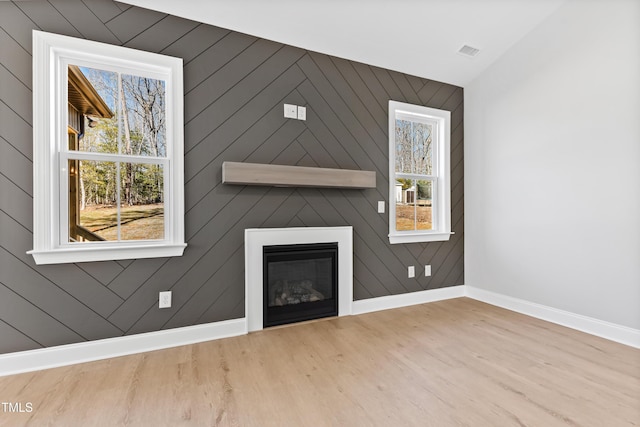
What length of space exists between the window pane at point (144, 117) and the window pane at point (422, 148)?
2.75 m

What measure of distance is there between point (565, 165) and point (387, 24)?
2.17m

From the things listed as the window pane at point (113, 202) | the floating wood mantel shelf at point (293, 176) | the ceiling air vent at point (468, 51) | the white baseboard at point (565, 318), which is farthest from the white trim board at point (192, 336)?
the ceiling air vent at point (468, 51)

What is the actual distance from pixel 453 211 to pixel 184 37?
3468 millimetres

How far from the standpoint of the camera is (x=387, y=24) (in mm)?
2836

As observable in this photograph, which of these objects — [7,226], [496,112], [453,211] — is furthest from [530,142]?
[7,226]

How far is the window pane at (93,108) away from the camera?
2.30m

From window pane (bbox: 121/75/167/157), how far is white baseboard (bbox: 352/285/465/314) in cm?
243

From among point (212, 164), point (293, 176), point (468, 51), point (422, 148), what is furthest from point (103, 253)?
point (468, 51)

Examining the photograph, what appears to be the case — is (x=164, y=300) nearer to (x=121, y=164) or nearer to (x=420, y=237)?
(x=121, y=164)

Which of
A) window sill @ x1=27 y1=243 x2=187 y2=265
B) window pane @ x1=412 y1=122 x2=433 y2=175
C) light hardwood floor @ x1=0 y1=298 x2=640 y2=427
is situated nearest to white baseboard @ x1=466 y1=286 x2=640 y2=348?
light hardwood floor @ x1=0 y1=298 x2=640 y2=427

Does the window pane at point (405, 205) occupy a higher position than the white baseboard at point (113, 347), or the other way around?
the window pane at point (405, 205)

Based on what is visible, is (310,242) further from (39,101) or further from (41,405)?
(39,101)

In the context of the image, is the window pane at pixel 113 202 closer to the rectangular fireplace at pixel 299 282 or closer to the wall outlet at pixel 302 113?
the rectangular fireplace at pixel 299 282

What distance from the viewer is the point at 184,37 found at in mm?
2525
